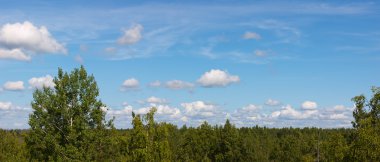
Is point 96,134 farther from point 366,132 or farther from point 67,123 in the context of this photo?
point 366,132

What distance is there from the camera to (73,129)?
4038 cm

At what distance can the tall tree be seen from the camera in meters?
40.6

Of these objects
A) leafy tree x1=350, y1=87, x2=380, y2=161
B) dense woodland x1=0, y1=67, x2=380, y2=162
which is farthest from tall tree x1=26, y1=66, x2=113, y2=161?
leafy tree x1=350, y1=87, x2=380, y2=161

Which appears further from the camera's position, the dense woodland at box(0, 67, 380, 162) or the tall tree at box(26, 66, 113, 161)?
the tall tree at box(26, 66, 113, 161)

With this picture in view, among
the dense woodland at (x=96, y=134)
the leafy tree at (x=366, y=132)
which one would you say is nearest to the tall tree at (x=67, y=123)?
the dense woodland at (x=96, y=134)

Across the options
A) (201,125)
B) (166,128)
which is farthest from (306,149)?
(166,128)

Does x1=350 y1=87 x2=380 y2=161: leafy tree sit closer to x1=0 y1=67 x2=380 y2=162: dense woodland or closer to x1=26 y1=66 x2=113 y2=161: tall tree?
x1=0 y1=67 x2=380 y2=162: dense woodland

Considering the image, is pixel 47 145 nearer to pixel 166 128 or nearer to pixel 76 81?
pixel 76 81

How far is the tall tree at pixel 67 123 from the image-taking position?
40594 mm

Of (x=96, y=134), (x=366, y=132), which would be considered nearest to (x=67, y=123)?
(x=96, y=134)

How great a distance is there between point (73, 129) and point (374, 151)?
2438 cm

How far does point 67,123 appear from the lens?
41.6m

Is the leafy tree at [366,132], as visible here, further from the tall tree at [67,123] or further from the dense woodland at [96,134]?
the tall tree at [67,123]

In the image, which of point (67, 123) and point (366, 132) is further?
point (67, 123)
